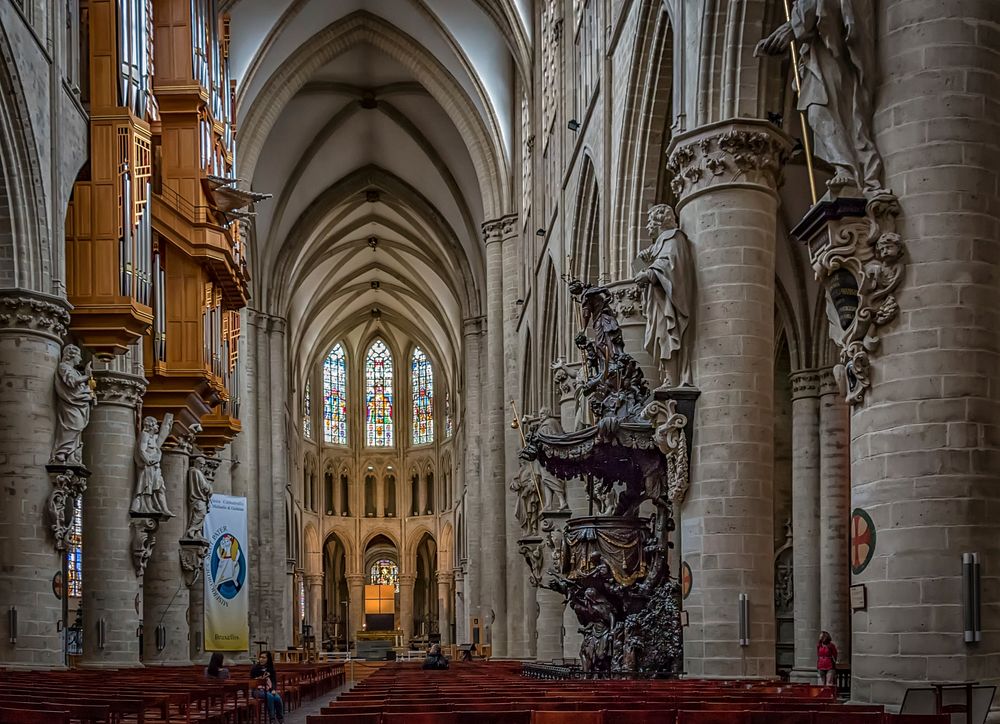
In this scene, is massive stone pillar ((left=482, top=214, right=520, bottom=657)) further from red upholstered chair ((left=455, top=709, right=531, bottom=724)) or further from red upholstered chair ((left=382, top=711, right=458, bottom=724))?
red upholstered chair ((left=382, top=711, right=458, bottom=724))

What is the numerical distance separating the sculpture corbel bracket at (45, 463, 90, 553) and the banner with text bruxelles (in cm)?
1255

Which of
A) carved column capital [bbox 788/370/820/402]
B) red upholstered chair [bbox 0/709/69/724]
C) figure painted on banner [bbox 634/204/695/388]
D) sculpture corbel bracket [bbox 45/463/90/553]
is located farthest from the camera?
carved column capital [bbox 788/370/820/402]

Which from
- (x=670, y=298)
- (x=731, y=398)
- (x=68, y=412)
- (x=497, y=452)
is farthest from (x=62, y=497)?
(x=497, y=452)

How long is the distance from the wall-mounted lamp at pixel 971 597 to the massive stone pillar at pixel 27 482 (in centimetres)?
1334

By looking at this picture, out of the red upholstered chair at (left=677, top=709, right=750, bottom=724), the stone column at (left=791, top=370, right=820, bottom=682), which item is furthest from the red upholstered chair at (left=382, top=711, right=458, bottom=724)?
the stone column at (left=791, top=370, right=820, bottom=682)

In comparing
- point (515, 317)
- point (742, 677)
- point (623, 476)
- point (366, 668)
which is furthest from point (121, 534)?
point (366, 668)

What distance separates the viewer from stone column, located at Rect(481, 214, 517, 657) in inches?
1640

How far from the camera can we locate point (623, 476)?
1791 cm

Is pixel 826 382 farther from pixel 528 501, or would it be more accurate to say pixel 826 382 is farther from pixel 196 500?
pixel 196 500

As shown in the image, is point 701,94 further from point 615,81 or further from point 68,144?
point 68,144

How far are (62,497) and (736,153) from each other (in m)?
10.5

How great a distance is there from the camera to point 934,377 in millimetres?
9797

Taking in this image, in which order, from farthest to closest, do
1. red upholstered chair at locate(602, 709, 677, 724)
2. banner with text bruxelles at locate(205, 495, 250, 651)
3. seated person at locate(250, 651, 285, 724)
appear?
Result: 1. banner with text bruxelles at locate(205, 495, 250, 651)
2. seated person at locate(250, 651, 285, 724)
3. red upholstered chair at locate(602, 709, 677, 724)

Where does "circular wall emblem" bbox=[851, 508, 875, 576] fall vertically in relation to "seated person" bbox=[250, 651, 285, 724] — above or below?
above
